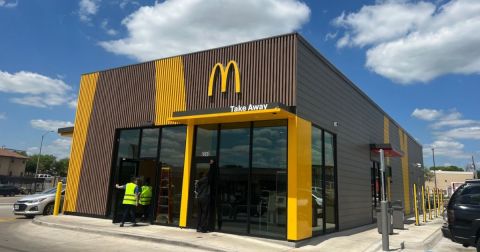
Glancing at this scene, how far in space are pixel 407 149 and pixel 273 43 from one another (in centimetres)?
2160

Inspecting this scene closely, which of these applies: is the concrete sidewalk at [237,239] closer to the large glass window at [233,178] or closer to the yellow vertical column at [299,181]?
the yellow vertical column at [299,181]

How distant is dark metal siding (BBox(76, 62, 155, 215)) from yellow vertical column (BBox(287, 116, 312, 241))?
6.29 meters

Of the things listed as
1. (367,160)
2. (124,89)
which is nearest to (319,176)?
(367,160)

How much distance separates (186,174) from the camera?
43.0 ft

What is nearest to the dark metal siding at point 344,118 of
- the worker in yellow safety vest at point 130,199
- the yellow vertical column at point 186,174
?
the yellow vertical column at point 186,174

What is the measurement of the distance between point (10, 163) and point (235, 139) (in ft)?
278

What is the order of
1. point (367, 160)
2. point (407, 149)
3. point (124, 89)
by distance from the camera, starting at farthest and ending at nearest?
point (407, 149), point (367, 160), point (124, 89)

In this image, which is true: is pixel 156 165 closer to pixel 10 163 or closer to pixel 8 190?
pixel 8 190

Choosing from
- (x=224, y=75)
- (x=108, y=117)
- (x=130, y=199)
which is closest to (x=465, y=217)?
(x=224, y=75)

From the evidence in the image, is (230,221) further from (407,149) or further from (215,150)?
(407,149)

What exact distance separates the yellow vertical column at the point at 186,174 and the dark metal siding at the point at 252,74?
96 centimetres

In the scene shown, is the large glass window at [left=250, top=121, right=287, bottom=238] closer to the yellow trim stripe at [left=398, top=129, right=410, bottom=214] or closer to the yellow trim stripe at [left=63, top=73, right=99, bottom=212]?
the yellow trim stripe at [left=63, top=73, right=99, bottom=212]

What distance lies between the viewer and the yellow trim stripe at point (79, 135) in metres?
16.5

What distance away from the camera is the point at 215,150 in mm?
12898
